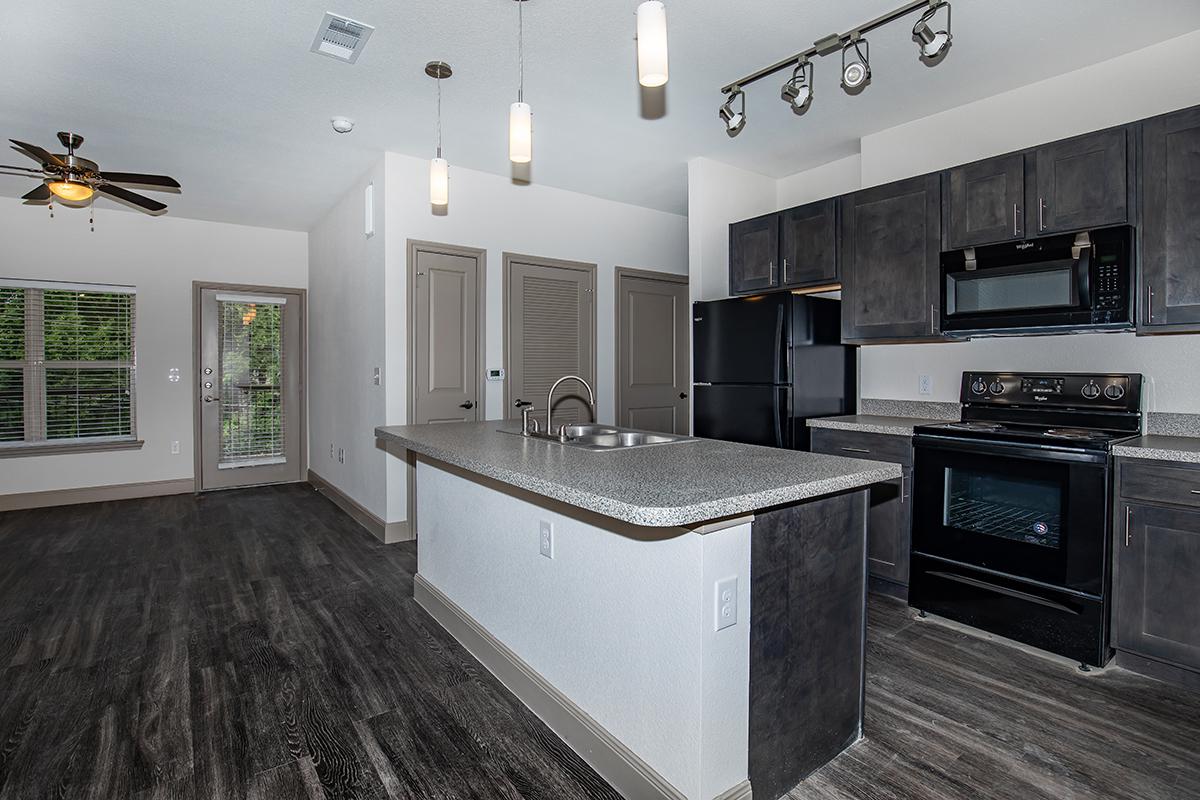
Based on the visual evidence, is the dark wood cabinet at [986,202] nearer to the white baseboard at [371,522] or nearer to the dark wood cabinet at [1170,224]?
the dark wood cabinet at [1170,224]

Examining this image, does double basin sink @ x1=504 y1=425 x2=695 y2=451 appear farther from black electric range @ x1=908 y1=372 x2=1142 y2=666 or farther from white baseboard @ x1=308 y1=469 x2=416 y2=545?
white baseboard @ x1=308 y1=469 x2=416 y2=545

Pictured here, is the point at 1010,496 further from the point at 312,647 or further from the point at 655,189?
the point at 655,189

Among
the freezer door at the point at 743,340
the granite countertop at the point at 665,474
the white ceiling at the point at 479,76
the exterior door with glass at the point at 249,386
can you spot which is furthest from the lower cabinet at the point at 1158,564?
the exterior door with glass at the point at 249,386

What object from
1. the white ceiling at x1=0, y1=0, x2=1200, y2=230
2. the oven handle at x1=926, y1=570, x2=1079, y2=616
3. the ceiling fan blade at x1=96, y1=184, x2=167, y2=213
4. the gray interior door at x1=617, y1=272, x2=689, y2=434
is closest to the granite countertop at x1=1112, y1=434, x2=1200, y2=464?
the oven handle at x1=926, y1=570, x2=1079, y2=616

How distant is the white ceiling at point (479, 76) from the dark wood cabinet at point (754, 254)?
542mm

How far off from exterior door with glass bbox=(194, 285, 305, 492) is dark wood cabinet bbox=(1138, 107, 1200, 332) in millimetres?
6586

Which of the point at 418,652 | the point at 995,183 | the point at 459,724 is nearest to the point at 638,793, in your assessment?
the point at 459,724

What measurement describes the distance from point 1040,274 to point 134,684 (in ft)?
13.5

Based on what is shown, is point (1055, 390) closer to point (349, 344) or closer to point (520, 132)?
point (520, 132)

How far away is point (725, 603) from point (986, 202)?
253 cm

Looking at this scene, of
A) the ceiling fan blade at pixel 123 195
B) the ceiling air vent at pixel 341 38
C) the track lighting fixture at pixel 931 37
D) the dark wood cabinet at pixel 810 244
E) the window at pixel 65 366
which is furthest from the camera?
the window at pixel 65 366

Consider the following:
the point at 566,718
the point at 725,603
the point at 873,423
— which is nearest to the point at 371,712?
the point at 566,718

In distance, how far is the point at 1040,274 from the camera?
8.95ft

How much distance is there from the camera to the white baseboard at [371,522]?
4.21 meters
